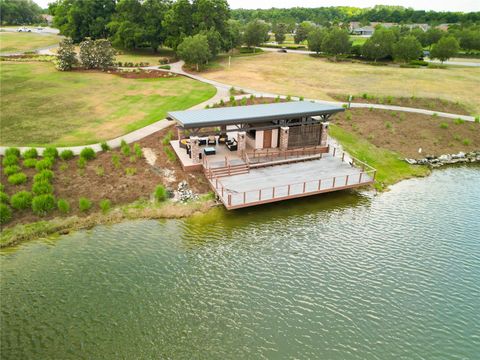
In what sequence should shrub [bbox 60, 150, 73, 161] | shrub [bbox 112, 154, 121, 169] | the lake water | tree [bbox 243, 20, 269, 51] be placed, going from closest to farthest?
the lake water < shrub [bbox 112, 154, 121, 169] < shrub [bbox 60, 150, 73, 161] < tree [bbox 243, 20, 269, 51]

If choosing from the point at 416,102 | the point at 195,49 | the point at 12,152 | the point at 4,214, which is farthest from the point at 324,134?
the point at 195,49

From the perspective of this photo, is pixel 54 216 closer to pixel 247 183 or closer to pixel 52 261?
pixel 52 261

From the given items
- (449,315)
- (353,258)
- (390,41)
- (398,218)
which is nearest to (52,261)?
(353,258)

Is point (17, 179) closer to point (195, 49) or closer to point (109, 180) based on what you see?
point (109, 180)

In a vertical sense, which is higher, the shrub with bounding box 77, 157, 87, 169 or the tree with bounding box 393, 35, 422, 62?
the tree with bounding box 393, 35, 422, 62

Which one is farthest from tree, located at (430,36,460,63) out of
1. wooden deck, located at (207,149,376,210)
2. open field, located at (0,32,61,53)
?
open field, located at (0,32,61,53)

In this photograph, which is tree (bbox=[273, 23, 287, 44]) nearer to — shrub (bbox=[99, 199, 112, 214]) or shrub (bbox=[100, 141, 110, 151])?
shrub (bbox=[100, 141, 110, 151])

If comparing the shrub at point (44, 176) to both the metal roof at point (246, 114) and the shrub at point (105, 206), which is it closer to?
the shrub at point (105, 206)

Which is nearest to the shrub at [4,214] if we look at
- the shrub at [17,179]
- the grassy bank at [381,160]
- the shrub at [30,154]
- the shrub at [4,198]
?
the shrub at [4,198]
